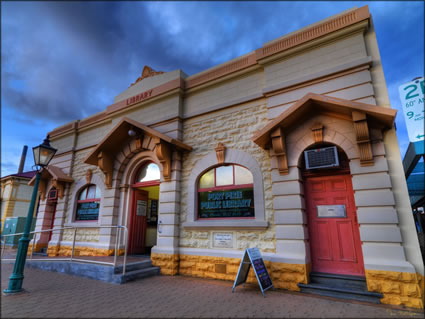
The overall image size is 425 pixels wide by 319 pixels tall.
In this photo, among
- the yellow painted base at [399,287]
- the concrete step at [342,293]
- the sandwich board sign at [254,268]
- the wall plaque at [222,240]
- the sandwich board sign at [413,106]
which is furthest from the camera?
the wall plaque at [222,240]

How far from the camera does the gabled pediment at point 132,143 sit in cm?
777

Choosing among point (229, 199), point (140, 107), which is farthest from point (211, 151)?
point (140, 107)

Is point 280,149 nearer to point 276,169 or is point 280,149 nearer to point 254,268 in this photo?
point 276,169

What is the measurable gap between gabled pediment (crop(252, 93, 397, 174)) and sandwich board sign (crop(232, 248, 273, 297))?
7.17 feet

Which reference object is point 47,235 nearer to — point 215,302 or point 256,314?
point 215,302

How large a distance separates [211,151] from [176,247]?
10.3 feet

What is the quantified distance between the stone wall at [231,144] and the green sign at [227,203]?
47 cm

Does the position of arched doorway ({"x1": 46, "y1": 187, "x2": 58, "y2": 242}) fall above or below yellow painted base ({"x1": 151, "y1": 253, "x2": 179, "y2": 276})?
above

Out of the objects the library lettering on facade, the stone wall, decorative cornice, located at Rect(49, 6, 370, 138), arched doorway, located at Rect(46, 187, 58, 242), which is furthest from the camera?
arched doorway, located at Rect(46, 187, 58, 242)

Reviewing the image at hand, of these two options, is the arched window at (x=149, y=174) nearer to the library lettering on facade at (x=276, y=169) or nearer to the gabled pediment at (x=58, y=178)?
the library lettering on facade at (x=276, y=169)

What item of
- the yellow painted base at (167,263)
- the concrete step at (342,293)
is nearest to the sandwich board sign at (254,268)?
the concrete step at (342,293)

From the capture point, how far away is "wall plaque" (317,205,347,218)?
5738 millimetres

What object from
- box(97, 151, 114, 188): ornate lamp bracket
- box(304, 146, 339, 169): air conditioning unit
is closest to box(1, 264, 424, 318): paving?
box(304, 146, 339, 169): air conditioning unit

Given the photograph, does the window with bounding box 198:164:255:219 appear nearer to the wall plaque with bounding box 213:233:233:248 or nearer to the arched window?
the wall plaque with bounding box 213:233:233:248
